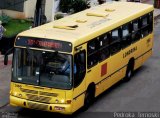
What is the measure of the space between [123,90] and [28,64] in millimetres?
4949

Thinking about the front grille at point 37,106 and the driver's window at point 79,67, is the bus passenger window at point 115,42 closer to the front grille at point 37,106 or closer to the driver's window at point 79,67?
the driver's window at point 79,67

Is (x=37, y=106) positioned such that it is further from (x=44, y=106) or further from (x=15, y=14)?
(x=15, y=14)

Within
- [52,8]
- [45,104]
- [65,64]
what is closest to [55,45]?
[65,64]

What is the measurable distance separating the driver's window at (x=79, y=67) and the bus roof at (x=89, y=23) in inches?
15.9

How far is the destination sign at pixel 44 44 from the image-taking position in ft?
53.1

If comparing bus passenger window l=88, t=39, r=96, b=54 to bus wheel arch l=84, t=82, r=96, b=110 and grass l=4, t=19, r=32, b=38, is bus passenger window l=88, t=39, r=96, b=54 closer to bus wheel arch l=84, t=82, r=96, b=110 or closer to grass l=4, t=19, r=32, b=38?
bus wheel arch l=84, t=82, r=96, b=110

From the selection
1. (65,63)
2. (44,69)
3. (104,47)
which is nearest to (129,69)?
(104,47)

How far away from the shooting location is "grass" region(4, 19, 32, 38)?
26.8 meters

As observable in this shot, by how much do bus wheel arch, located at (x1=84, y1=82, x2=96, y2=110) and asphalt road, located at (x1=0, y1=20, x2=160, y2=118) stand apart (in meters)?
0.19

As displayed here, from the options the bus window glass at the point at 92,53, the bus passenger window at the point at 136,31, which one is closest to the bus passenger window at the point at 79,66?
the bus window glass at the point at 92,53

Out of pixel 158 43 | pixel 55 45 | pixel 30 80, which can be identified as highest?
pixel 55 45

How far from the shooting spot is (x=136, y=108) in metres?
18.1

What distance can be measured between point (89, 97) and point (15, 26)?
11.5 m

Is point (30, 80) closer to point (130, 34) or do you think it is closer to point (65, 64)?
point (65, 64)
